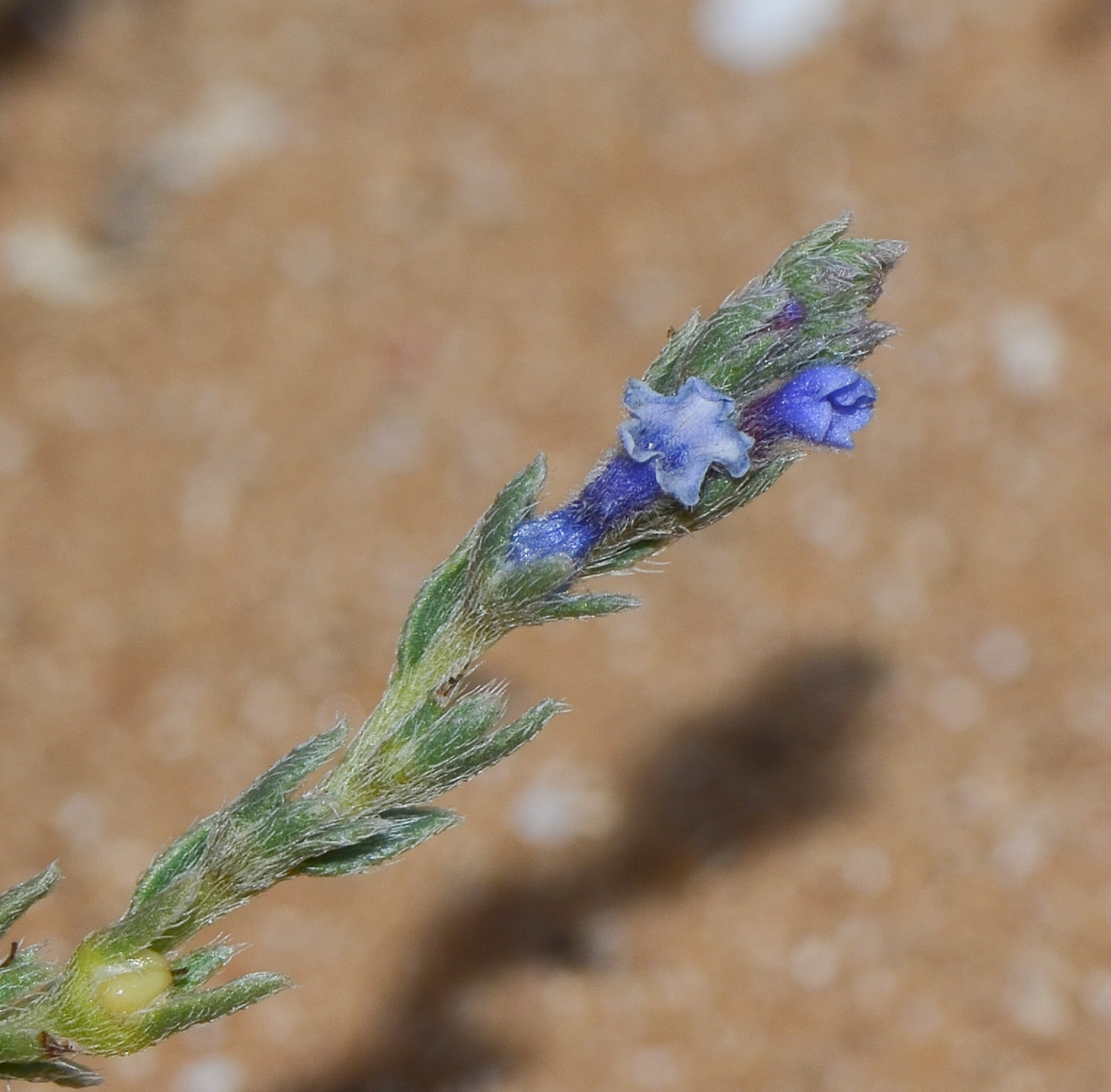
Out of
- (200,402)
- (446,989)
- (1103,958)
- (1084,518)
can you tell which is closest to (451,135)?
(200,402)

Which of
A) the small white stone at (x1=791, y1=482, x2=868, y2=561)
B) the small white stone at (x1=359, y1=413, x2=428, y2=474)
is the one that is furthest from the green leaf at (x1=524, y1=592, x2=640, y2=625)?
the small white stone at (x1=359, y1=413, x2=428, y2=474)

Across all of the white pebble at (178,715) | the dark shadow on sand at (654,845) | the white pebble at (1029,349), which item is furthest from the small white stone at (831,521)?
the white pebble at (178,715)

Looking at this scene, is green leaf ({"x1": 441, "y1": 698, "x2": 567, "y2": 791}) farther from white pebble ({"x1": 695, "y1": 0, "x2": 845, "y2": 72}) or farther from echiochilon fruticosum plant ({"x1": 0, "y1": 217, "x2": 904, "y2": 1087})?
white pebble ({"x1": 695, "y1": 0, "x2": 845, "y2": 72})

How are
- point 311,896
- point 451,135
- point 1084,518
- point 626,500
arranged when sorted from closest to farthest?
point 626,500, point 311,896, point 1084,518, point 451,135

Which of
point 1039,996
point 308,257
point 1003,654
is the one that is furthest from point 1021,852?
point 308,257

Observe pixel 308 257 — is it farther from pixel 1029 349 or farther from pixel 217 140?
pixel 1029 349

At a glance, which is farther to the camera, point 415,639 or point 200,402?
point 200,402

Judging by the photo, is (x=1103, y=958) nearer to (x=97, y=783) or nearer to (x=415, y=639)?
(x=415, y=639)
